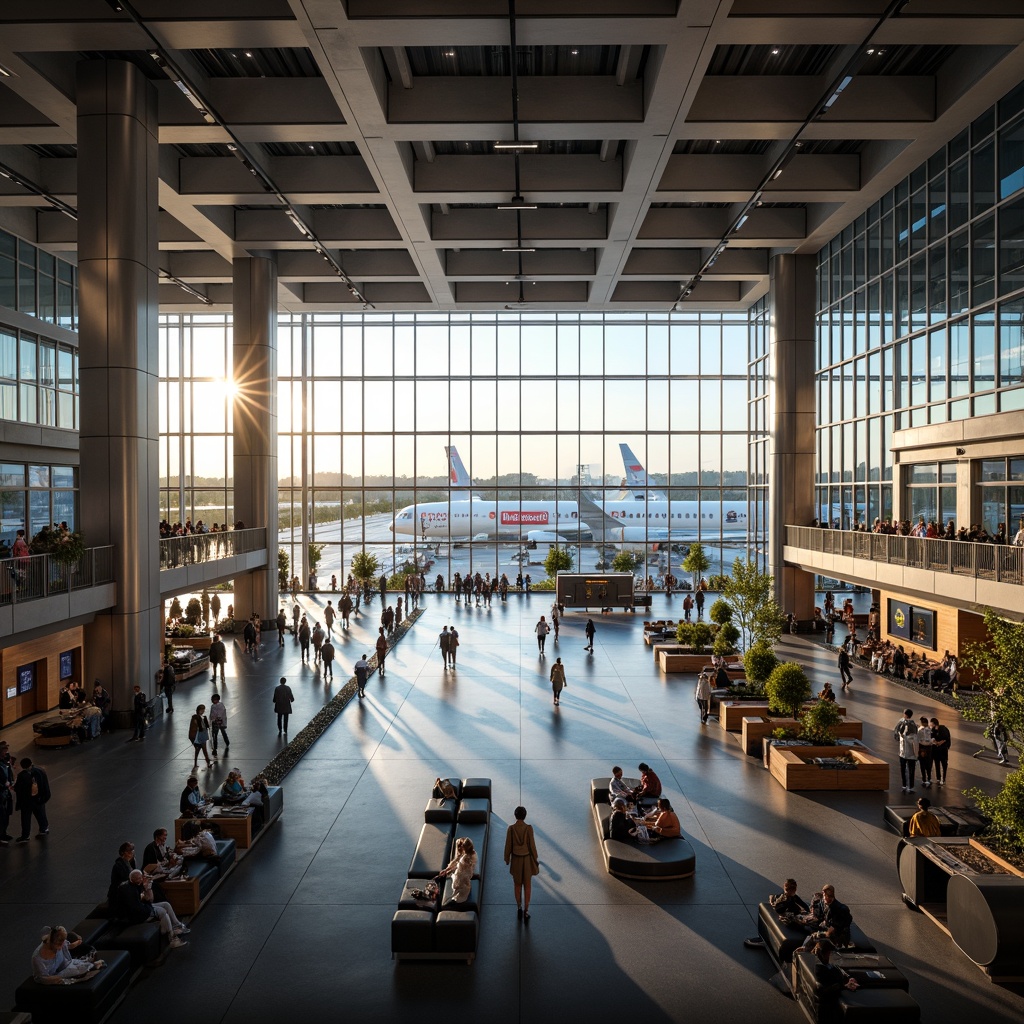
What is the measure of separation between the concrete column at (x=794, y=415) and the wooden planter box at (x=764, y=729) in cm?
1434

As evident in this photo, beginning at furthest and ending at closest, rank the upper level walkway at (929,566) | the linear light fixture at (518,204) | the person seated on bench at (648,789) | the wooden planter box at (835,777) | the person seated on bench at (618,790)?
the linear light fixture at (518,204), the upper level walkway at (929,566), the wooden planter box at (835,777), the person seated on bench at (648,789), the person seated on bench at (618,790)

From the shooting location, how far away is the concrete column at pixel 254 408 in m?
27.8

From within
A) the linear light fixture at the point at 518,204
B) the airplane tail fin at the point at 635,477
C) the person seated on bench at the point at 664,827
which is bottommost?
the person seated on bench at the point at 664,827

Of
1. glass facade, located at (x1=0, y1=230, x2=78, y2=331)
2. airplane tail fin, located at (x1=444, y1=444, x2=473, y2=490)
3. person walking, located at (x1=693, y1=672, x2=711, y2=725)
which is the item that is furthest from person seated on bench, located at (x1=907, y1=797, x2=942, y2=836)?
airplane tail fin, located at (x1=444, y1=444, x2=473, y2=490)

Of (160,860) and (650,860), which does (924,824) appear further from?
(160,860)

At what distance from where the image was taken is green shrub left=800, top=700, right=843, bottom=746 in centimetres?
1349

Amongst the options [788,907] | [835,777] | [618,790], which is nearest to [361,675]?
[618,790]

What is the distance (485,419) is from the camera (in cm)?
4072

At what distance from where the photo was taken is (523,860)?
842 centimetres

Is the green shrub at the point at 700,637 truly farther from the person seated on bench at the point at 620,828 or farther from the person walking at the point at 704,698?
the person seated on bench at the point at 620,828

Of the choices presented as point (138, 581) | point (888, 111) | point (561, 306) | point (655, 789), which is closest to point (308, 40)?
point (138, 581)

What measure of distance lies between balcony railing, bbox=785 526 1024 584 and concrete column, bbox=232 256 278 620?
19.2 meters

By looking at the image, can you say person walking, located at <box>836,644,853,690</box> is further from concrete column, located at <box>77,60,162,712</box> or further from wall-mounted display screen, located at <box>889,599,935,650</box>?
concrete column, located at <box>77,60,162,712</box>

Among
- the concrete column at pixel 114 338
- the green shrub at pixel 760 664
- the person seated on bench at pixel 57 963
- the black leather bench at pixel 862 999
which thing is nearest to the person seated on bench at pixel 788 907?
the black leather bench at pixel 862 999
